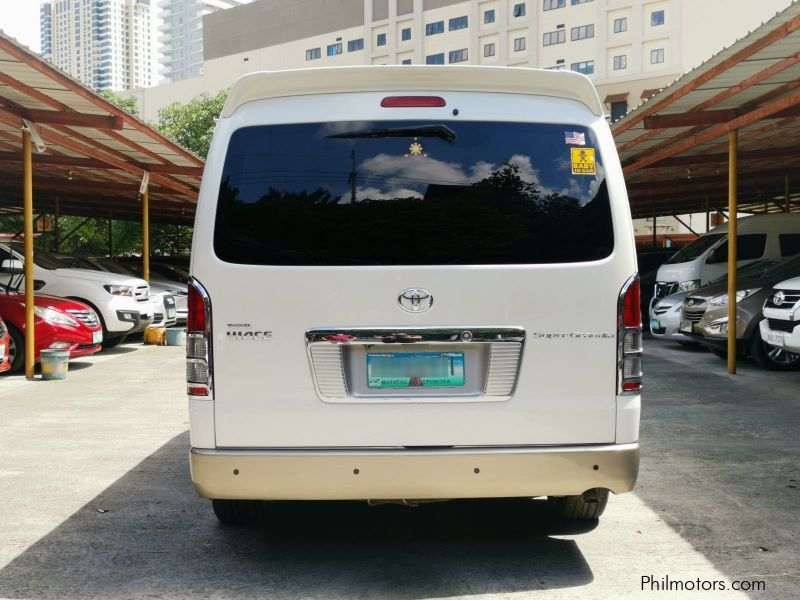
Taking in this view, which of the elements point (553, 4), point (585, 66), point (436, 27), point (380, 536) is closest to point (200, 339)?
point (380, 536)

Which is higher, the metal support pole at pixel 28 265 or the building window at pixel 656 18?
the building window at pixel 656 18

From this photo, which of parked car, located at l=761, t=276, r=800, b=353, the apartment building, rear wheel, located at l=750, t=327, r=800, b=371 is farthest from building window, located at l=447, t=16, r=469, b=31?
parked car, located at l=761, t=276, r=800, b=353

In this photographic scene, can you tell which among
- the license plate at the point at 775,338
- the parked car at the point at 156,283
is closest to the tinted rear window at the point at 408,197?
the license plate at the point at 775,338

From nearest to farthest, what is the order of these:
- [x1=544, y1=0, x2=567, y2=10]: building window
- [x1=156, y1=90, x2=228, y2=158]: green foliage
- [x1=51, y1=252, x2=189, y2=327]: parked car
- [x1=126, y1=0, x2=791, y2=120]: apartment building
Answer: [x1=51, y1=252, x2=189, y2=327]: parked car, [x1=156, y1=90, x2=228, y2=158]: green foliage, [x1=126, y1=0, x2=791, y2=120]: apartment building, [x1=544, y1=0, x2=567, y2=10]: building window

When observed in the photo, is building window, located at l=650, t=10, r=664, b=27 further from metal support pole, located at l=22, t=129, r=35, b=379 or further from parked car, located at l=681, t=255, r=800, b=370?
metal support pole, located at l=22, t=129, r=35, b=379

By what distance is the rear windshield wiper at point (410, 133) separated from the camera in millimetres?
3816

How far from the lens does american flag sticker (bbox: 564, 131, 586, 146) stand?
3857mm

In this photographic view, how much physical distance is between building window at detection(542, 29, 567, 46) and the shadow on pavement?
62921 mm

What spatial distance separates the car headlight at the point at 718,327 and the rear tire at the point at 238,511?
8781 mm

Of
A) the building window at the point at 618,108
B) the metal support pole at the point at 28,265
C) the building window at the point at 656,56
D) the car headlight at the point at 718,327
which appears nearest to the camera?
the metal support pole at the point at 28,265

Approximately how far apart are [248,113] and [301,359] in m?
1.05

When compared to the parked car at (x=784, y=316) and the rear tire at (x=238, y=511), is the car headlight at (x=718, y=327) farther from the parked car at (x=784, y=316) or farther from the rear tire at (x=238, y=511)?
the rear tire at (x=238, y=511)

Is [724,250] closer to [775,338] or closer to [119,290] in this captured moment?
[775,338]

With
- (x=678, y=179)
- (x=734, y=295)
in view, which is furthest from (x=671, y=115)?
(x=678, y=179)
